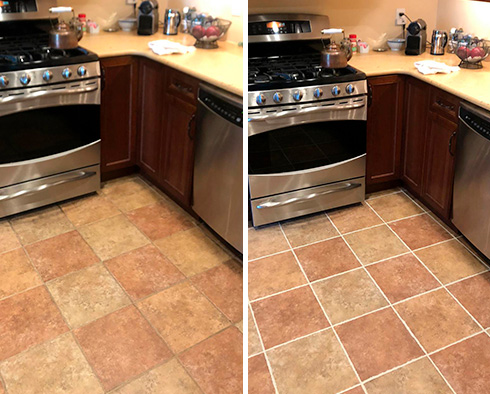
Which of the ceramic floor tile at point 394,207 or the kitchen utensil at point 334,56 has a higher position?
the kitchen utensil at point 334,56

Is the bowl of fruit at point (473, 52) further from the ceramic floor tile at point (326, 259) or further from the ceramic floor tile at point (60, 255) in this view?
the ceramic floor tile at point (60, 255)

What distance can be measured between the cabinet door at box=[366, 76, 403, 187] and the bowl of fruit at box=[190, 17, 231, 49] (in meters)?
0.48

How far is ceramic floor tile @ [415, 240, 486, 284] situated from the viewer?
4.25 ft

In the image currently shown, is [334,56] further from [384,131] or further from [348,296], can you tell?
[348,296]

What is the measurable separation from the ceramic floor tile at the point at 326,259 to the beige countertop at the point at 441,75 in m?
0.68

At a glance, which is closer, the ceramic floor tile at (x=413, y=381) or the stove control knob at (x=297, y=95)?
the stove control knob at (x=297, y=95)

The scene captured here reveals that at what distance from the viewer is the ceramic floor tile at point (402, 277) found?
122cm

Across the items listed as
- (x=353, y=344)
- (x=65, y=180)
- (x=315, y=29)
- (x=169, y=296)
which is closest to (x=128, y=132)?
(x=65, y=180)

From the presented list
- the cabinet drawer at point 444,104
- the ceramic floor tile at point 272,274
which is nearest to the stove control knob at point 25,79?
the ceramic floor tile at point 272,274

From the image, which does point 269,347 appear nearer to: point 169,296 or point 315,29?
point 169,296

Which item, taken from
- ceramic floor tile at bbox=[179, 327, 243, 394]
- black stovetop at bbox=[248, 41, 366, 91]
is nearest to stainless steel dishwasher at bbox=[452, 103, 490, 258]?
black stovetop at bbox=[248, 41, 366, 91]

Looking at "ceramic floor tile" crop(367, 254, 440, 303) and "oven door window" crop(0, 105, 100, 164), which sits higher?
"oven door window" crop(0, 105, 100, 164)

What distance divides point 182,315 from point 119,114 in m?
0.34

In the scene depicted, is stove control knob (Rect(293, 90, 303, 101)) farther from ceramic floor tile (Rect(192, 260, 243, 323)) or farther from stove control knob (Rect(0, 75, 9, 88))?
stove control knob (Rect(0, 75, 9, 88))
